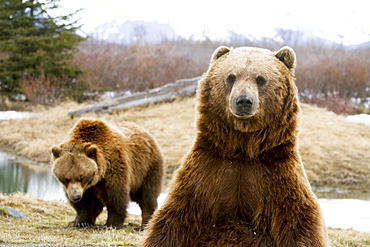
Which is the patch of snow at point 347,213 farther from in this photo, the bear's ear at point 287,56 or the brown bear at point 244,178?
the brown bear at point 244,178

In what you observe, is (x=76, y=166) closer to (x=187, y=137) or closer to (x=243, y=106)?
(x=243, y=106)

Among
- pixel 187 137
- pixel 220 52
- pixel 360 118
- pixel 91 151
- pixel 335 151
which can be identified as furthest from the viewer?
pixel 360 118

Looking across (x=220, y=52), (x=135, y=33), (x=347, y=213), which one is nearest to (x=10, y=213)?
(x=220, y=52)

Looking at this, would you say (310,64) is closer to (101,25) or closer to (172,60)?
(172,60)

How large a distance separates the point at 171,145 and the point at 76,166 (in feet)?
33.0

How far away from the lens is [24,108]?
24.2 meters

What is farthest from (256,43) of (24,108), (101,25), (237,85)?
(237,85)

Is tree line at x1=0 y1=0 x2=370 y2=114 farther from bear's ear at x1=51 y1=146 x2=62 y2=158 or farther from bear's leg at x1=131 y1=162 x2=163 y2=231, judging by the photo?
bear's ear at x1=51 y1=146 x2=62 y2=158

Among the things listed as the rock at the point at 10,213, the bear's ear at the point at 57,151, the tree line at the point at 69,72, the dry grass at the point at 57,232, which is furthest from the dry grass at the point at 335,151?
the rock at the point at 10,213

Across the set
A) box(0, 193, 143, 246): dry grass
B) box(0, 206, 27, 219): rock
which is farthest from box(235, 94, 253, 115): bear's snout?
box(0, 206, 27, 219): rock

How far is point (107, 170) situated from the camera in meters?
6.50

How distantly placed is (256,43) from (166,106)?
13232mm

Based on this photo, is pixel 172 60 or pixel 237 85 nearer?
pixel 237 85

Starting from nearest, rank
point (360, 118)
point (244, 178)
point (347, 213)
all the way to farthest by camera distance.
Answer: point (244, 178)
point (347, 213)
point (360, 118)
